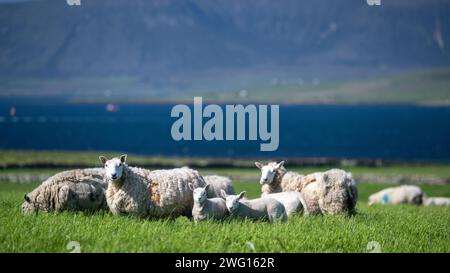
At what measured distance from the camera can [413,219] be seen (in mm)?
17297

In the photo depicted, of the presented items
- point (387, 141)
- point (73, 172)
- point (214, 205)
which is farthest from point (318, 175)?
point (387, 141)

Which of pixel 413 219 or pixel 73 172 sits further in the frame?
pixel 413 219

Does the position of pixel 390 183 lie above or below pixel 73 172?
below

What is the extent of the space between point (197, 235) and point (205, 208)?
1802 millimetres

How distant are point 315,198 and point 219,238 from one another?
5845 mm

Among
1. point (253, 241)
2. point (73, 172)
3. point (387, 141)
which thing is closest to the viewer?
point (253, 241)

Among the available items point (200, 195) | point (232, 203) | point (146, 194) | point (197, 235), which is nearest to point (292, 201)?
point (232, 203)

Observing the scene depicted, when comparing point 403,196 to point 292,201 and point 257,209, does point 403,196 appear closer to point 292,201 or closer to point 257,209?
point 292,201

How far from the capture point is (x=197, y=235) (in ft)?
40.7

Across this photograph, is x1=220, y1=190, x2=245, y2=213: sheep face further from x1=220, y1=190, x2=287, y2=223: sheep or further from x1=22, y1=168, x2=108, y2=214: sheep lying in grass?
x1=22, y1=168, x2=108, y2=214: sheep lying in grass
